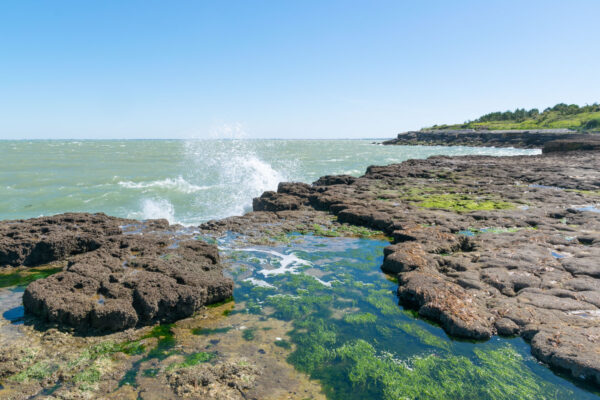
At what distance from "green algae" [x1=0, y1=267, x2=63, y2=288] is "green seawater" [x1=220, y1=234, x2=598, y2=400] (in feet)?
18.2

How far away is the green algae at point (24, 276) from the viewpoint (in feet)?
31.1

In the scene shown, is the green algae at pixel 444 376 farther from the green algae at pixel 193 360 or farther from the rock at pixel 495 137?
the rock at pixel 495 137

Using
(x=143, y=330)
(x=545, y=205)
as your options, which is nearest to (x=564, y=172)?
(x=545, y=205)

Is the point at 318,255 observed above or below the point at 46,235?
below

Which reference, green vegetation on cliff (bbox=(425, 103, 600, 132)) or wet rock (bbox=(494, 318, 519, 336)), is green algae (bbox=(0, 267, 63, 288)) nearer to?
wet rock (bbox=(494, 318, 519, 336))

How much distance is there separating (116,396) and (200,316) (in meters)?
2.73

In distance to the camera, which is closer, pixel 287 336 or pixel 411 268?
pixel 287 336

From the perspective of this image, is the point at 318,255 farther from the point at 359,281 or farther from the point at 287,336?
the point at 287,336

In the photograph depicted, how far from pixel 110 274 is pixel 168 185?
77.6ft

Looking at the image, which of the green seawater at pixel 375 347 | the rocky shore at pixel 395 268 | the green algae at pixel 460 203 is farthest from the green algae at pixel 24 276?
the green algae at pixel 460 203

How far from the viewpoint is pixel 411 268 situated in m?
10.1

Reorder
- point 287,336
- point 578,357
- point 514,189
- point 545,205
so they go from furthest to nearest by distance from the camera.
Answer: point 514,189
point 545,205
point 287,336
point 578,357

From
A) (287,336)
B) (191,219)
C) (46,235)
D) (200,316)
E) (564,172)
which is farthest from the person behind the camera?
(564,172)

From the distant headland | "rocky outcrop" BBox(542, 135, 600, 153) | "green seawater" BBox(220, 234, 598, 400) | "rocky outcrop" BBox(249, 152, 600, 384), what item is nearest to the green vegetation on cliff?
the distant headland
